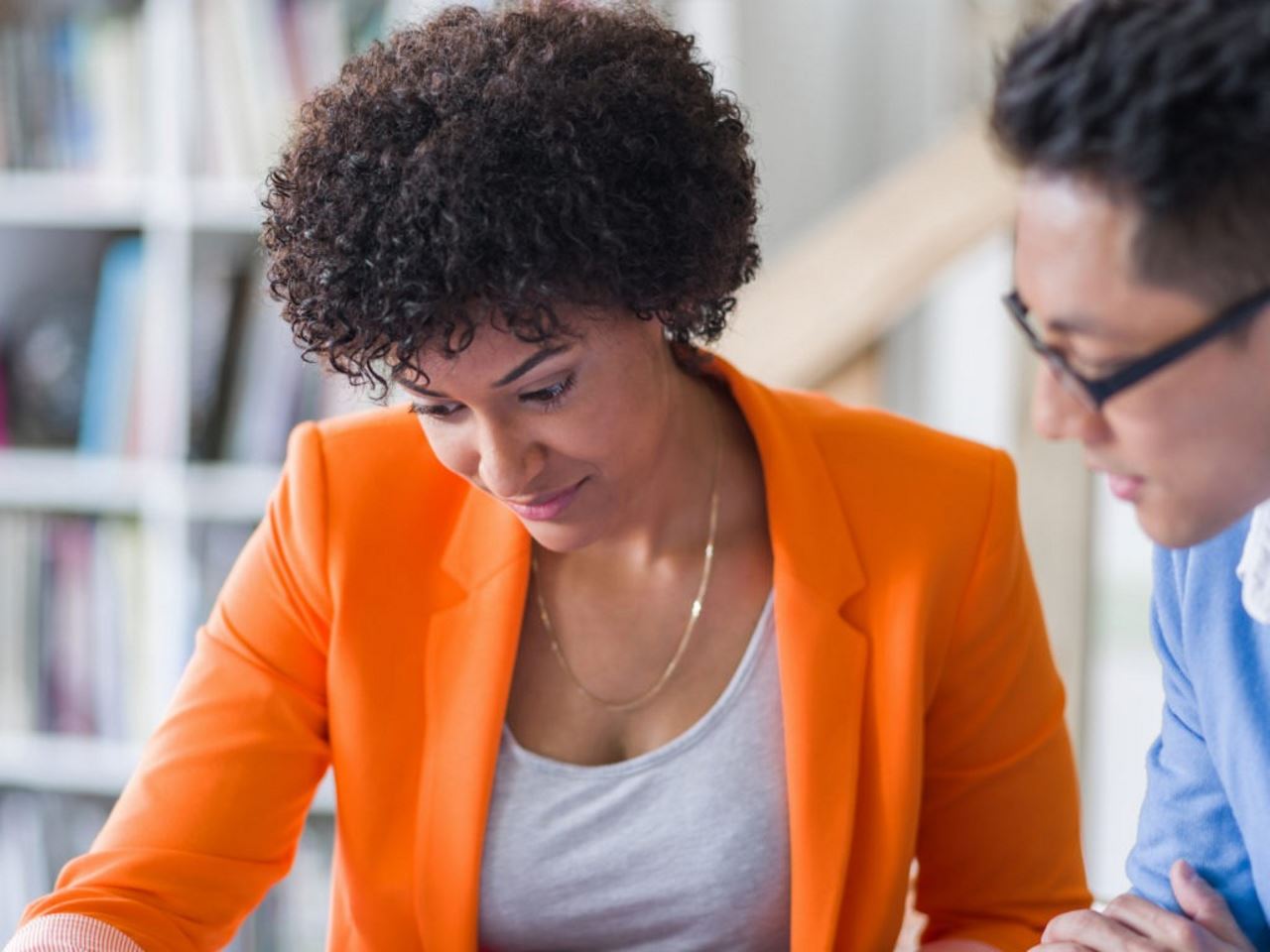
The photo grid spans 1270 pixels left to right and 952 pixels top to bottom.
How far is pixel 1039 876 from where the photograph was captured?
1.37 meters

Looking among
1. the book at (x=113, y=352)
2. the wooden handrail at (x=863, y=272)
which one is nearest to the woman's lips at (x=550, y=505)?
the wooden handrail at (x=863, y=272)

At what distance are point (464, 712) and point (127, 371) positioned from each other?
1.37m

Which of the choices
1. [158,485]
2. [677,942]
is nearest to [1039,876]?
[677,942]

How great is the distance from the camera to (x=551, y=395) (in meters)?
1.19

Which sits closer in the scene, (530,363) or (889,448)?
(530,363)

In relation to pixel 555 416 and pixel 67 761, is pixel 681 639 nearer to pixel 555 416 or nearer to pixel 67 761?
pixel 555 416

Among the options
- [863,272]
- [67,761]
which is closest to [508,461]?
[863,272]

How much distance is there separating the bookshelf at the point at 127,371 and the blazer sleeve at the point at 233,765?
1.03 metres

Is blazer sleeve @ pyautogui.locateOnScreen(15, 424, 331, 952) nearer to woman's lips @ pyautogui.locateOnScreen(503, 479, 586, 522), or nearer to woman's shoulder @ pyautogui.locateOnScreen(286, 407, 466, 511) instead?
woman's shoulder @ pyautogui.locateOnScreen(286, 407, 466, 511)

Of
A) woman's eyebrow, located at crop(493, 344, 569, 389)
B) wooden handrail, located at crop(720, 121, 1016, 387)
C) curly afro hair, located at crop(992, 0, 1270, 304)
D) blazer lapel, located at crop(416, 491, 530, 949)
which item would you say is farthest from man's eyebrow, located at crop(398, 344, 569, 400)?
wooden handrail, located at crop(720, 121, 1016, 387)

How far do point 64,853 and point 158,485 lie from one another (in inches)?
26.1

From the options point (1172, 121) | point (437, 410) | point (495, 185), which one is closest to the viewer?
point (1172, 121)

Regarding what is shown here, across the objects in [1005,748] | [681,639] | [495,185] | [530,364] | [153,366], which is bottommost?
[1005,748]

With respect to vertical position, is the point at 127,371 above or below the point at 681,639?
above
